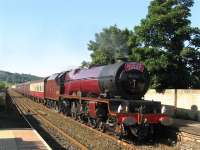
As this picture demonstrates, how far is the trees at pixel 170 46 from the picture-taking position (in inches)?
1041

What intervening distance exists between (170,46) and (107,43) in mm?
17978

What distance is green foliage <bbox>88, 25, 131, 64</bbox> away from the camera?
133ft

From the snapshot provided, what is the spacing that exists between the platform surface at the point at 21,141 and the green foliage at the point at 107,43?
68.3 feet

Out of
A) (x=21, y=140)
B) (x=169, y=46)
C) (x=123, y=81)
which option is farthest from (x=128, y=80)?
(x=169, y=46)

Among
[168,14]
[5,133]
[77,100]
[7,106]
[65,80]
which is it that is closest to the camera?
[5,133]

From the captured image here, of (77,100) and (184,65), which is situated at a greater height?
(184,65)

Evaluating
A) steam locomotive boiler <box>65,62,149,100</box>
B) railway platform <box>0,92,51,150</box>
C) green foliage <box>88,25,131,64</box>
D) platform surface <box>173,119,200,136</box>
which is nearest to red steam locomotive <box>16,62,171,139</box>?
steam locomotive boiler <box>65,62,149,100</box>

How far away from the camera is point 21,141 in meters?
15.4

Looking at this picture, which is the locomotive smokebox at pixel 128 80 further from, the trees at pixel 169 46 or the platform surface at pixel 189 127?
the trees at pixel 169 46

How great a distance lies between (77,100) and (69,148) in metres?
9.30

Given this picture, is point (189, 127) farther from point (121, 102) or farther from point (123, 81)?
point (123, 81)

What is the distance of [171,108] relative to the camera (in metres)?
25.6

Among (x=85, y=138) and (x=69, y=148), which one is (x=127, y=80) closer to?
(x=85, y=138)

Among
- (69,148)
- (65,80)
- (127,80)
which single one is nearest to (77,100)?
(65,80)
